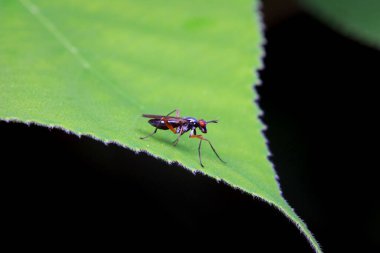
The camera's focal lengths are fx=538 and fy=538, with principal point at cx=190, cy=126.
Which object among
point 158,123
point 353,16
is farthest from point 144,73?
point 353,16

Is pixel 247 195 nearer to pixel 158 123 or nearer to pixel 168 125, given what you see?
pixel 168 125

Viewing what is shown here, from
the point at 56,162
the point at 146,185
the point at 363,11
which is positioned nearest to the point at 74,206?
the point at 56,162

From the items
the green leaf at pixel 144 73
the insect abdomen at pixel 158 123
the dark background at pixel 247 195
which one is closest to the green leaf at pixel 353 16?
the dark background at pixel 247 195

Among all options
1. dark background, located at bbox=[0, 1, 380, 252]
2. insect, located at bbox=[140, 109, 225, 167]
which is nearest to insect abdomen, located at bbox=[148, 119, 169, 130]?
insect, located at bbox=[140, 109, 225, 167]

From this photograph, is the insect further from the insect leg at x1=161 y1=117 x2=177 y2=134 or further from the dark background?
the dark background

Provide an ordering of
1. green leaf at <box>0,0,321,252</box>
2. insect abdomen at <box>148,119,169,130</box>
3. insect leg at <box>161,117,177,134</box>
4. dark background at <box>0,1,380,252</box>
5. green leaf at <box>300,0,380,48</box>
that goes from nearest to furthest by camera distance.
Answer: green leaf at <box>0,0,321,252</box> → insect abdomen at <box>148,119,169,130</box> → insect leg at <box>161,117,177,134</box> → green leaf at <box>300,0,380,48</box> → dark background at <box>0,1,380,252</box>

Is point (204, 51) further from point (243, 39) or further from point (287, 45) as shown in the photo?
point (287, 45)
